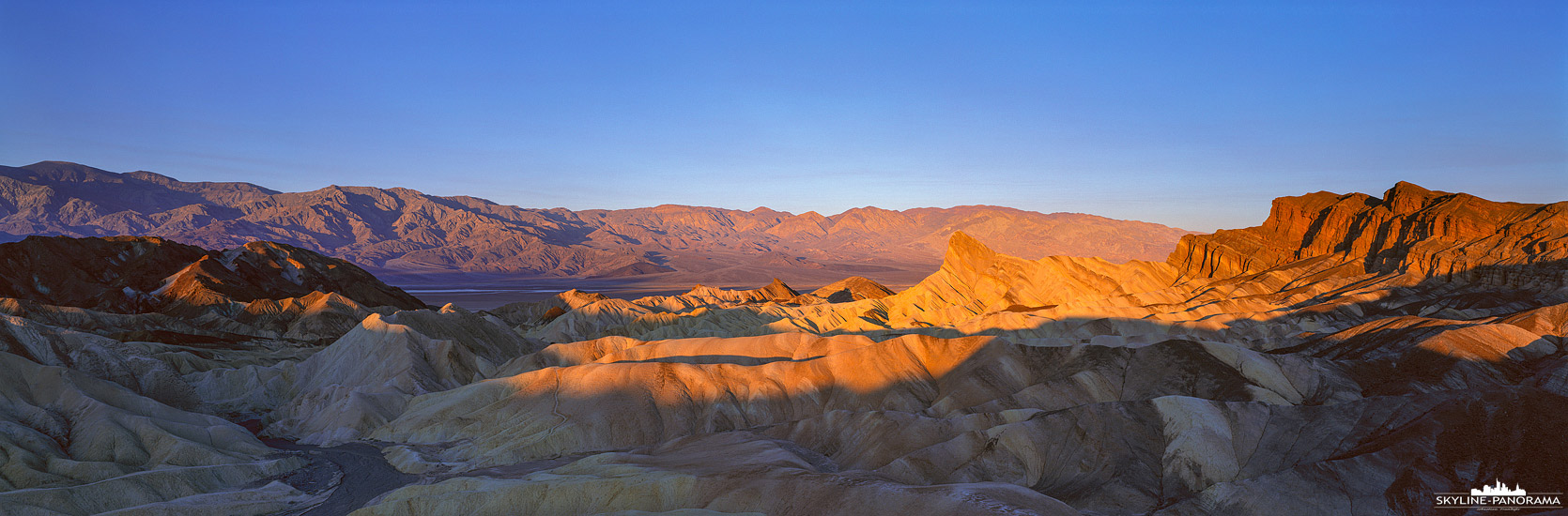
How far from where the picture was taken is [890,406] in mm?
45031

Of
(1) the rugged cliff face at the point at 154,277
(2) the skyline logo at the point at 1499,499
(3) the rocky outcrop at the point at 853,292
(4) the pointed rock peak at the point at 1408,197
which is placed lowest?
(3) the rocky outcrop at the point at 853,292

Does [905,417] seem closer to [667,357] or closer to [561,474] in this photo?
[561,474]

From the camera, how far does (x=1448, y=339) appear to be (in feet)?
130

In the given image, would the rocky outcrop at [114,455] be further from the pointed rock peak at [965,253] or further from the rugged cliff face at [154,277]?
the pointed rock peak at [965,253]

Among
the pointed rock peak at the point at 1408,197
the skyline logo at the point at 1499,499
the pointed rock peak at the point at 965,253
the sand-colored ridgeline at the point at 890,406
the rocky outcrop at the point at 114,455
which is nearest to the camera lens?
the skyline logo at the point at 1499,499

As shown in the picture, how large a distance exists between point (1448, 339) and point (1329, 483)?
840 inches

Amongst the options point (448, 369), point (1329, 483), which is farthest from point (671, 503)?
point (448, 369)

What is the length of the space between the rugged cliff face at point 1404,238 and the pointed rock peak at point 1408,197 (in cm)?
10

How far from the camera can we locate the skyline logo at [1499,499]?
23.2 m

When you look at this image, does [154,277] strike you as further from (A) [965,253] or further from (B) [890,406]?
(A) [965,253]

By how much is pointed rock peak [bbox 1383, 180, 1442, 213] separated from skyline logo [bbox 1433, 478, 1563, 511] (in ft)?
262

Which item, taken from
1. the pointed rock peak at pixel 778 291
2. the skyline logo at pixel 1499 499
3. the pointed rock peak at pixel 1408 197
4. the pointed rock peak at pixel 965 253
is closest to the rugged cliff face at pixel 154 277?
the pointed rock peak at pixel 778 291

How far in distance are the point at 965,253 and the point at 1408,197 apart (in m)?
48.3

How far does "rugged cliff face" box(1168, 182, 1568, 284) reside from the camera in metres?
65.4
